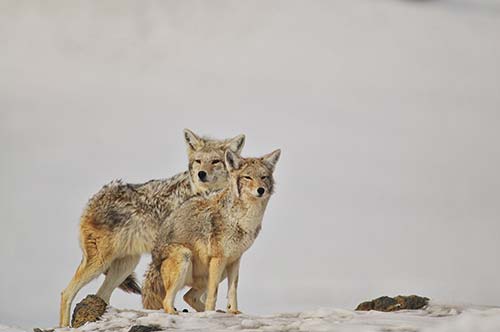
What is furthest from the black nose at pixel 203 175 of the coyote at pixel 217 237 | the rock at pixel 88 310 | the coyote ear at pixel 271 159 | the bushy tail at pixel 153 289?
the rock at pixel 88 310

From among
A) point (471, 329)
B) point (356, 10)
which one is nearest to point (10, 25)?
point (356, 10)

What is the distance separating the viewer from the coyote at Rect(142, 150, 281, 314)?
3555mm

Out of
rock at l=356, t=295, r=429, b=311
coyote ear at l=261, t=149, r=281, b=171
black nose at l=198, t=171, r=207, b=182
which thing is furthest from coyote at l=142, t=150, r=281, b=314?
rock at l=356, t=295, r=429, b=311

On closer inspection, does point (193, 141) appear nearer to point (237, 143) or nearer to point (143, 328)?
point (237, 143)

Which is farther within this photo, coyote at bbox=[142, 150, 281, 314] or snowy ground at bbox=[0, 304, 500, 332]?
coyote at bbox=[142, 150, 281, 314]

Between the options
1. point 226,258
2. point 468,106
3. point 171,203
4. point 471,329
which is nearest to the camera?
point 471,329

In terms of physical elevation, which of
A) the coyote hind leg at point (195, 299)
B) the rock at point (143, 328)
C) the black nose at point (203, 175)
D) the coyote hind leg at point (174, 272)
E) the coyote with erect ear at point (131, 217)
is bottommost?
the rock at point (143, 328)

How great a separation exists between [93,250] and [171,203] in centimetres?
34

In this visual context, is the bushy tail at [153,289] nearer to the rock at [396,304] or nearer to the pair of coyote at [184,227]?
the pair of coyote at [184,227]

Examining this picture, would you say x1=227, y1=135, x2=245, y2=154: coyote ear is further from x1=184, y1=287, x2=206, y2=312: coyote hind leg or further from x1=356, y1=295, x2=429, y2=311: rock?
x1=356, y1=295, x2=429, y2=311: rock

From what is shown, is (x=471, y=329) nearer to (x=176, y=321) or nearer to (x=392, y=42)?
(x=176, y=321)

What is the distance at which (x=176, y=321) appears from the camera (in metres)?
3.46

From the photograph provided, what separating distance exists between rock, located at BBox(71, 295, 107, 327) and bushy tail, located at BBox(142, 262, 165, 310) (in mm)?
168

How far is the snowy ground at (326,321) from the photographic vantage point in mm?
3281
